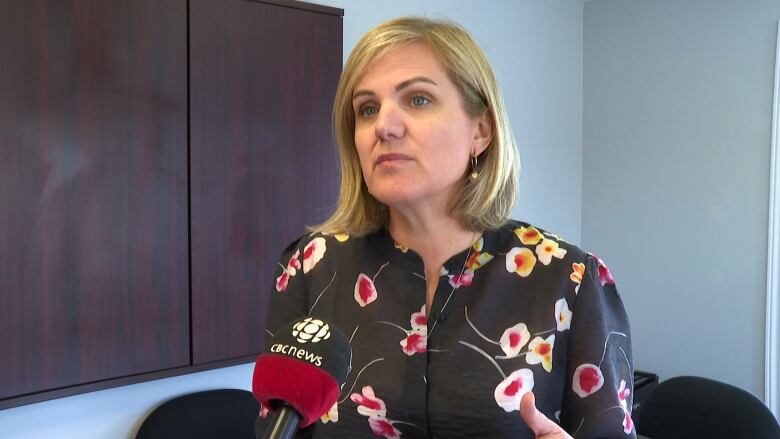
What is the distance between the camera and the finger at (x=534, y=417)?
2.85 feet

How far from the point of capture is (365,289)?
1.28m

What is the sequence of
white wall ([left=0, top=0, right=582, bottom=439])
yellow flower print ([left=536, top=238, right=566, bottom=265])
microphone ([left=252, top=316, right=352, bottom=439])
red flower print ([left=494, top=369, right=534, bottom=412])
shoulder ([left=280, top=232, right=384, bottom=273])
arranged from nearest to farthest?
microphone ([left=252, top=316, right=352, bottom=439]), red flower print ([left=494, top=369, right=534, bottom=412]), yellow flower print ([left=536, top=238, right=566, bottom=265]), shoulder ([left=280, top=232, right=384, bottom=273]), white wall ([left=0, top=0, right=582, bottom=439])

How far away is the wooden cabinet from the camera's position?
1.71 m

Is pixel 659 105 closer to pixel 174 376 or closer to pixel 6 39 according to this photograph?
pixel 174 376

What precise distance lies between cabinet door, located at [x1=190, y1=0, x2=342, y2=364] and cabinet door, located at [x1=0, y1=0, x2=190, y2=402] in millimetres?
62

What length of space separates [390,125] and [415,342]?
40 cm

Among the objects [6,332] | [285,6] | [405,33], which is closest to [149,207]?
[6,332]

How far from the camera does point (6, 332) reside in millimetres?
1688

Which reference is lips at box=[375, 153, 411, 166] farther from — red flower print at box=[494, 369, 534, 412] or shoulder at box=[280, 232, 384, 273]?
red flower print at box=[494, 369, 534, 412]

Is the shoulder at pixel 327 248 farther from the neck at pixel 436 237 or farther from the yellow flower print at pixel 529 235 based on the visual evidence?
the yellow flower print at pixel 529 235

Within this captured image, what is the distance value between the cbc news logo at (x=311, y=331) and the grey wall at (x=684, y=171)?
2975mm

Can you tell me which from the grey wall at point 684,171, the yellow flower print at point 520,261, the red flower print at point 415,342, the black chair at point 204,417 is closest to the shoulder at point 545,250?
the yellow flower print at point 520,261

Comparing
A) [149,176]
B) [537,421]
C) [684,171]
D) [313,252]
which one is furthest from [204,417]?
[684,171]

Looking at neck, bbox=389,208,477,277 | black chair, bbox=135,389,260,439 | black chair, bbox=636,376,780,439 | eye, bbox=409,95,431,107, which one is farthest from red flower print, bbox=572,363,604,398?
black chair, bbox=135,389,260,439
